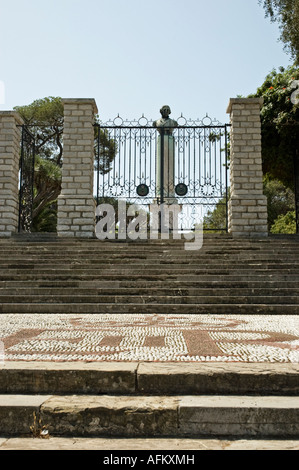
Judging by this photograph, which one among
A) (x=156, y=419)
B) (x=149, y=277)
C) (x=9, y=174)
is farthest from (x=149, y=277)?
(x=9, y=174)

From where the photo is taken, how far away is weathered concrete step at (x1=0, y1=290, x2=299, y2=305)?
6.94m

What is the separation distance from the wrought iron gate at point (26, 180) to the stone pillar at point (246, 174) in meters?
6.39

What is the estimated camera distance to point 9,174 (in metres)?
12.2

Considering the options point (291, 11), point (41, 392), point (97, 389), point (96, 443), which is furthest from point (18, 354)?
point (291, 11)

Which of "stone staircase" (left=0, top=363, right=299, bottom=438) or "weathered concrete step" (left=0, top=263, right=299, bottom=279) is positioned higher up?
"weathered concrete step" (left=0, top=263, right=299, bottom=279)

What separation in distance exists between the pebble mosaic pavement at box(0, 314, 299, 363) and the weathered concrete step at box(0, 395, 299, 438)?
2.01ft

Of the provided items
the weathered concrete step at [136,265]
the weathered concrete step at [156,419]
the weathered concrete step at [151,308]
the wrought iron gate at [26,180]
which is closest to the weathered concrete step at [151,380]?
the weathered concrete step at [156,419]

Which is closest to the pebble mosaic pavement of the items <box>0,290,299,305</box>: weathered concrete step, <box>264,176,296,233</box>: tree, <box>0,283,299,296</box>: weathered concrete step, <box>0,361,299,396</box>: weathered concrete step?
<box>0,361,299,396</box>: weathered concrete step

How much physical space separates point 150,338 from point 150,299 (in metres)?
2.87

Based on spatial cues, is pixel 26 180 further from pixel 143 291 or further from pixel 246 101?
pixel 143 291

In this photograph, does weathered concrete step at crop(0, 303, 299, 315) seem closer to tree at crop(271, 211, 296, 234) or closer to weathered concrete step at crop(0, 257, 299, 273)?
weathered concrete step at crop(0, 257, 299, 273)
